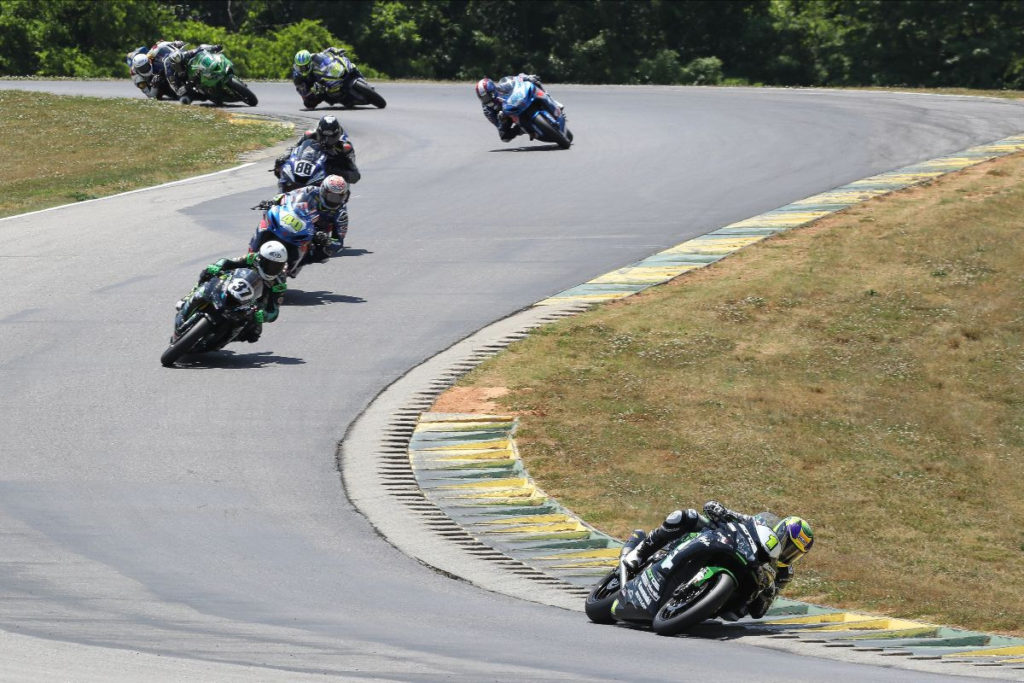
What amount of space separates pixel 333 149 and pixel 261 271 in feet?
19.9

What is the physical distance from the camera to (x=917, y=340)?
21422 mm

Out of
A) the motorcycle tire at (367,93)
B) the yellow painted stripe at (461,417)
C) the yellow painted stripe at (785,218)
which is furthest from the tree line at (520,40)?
the yellow painted stripe at (461,417)

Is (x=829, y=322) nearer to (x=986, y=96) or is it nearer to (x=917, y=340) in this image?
(x=917, y=340)

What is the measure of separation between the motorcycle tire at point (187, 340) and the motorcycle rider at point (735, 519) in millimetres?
8237

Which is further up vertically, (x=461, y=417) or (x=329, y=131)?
(x=329, y=131)

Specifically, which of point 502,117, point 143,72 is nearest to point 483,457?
point 502,117

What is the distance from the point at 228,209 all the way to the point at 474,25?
139 feet

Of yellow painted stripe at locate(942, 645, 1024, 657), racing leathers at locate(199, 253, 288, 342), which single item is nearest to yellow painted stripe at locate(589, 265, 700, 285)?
racing leathers at locate(199, 253, 288, 342)

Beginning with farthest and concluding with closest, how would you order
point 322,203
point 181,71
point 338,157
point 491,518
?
point 181,71, point 338,157, point 322,203, point 491,518

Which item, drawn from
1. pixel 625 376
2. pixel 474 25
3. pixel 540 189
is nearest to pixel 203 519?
pixel 625 376

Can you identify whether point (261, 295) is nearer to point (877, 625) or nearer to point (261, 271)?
point (261, 271)

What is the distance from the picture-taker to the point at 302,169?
24.2m

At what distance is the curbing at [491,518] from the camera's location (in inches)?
457

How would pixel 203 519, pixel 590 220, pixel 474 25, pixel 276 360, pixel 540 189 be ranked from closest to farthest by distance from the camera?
pixel 203 519 < pixel 276 360 < pixel 590 220 < pixel 540 189 < pixel 474 25
